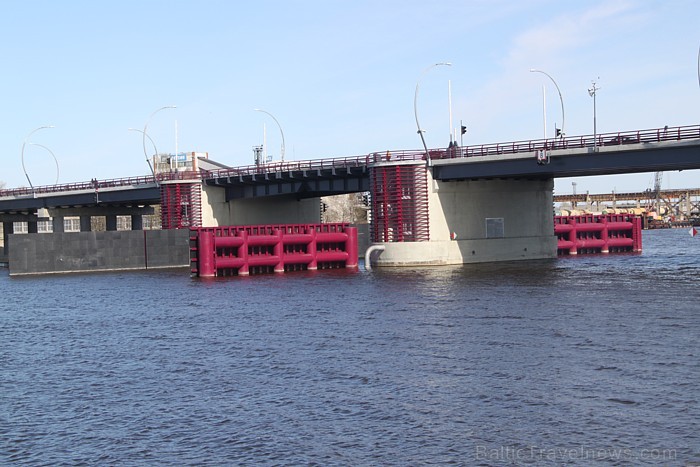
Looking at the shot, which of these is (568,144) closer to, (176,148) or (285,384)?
(285,384)

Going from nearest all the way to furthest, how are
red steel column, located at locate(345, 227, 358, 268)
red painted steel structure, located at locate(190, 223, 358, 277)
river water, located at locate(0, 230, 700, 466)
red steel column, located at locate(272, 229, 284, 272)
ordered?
river water, located at locate(0, 230, 700, 466) → red painted steel structure, located at locate(190, 223, 358, 277) → red steel column, located at locate(272, 229, 284, 272) → red steel column, located at locate(345, 227, 358, 268)

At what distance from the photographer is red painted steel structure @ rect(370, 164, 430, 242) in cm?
7838

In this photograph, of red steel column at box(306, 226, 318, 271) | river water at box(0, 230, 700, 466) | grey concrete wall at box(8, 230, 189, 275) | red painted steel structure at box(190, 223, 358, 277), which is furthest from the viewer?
grey concrete wall at box(8, 230, 189, 275)

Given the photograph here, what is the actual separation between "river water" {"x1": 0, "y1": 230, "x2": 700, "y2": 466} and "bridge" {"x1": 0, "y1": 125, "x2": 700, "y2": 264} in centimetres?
1318

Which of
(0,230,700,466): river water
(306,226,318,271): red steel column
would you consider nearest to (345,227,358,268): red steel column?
(306,226,318,271): red steel column

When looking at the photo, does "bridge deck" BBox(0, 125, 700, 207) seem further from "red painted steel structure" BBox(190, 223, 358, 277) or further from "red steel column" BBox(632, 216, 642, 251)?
"red steel column" BBox(632, 216, 642, 251)

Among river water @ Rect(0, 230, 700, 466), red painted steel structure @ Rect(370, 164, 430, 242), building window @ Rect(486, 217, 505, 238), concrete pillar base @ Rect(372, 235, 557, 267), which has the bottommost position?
river water @ Rect(0, 230, 700, 466)

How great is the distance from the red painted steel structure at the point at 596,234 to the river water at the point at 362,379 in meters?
44.0

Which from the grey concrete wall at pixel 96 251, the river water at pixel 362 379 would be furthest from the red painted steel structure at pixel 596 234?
the river water at pixel 362 379

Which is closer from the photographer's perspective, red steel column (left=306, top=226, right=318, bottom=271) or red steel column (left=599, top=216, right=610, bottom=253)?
red steel column (left=306, top=226, right=318, bottom=271)

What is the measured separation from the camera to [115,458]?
859 inches

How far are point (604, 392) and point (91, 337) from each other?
25472 mm

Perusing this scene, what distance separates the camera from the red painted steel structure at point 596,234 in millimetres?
Answer: 100562

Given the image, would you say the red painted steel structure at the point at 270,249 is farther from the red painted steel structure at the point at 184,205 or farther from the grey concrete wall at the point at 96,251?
the red painted steel structure at the point at 184,205
